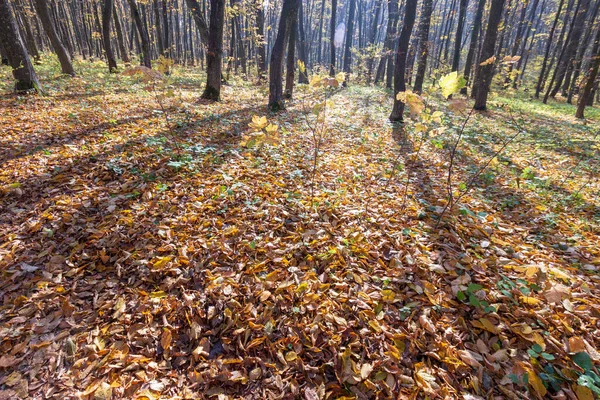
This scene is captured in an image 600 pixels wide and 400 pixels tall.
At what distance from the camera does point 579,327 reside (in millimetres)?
2211

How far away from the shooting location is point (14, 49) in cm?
672

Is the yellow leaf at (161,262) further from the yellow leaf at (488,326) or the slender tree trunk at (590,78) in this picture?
the slender tree trunk at (590,78)

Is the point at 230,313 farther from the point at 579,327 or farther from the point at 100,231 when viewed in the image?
the point at 579,327

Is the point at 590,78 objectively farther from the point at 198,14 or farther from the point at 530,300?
the point at 198,14

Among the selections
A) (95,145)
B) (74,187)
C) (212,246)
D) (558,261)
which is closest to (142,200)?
(74,187)

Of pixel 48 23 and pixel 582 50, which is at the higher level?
pixel 582 50

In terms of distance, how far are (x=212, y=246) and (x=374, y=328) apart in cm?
177

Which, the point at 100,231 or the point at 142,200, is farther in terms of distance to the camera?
the point at 142,200

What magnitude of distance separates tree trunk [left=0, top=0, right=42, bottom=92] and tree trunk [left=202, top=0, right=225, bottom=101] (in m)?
4.35

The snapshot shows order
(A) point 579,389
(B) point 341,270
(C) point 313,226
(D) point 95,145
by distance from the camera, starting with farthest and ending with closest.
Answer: (D) point 95,145
(C) point 313,226
(B) point 341,270
(A) point 579,389

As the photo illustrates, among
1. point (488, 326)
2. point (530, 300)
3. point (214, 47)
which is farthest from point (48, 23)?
point (530, 300)

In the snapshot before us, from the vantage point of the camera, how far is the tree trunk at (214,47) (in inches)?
316

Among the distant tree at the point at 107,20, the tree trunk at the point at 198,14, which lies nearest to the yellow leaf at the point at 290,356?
the tree trunk at the point at 198,14

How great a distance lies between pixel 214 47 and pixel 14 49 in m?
4.77
